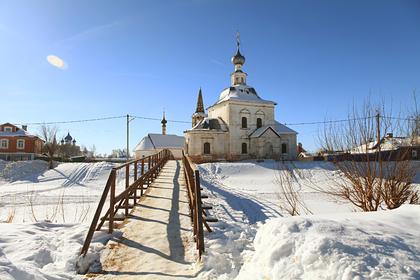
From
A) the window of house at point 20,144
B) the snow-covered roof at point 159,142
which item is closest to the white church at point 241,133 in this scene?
the snow-covered roof at point 159,142

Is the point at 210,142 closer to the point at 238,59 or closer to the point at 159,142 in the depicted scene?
the point at 238,59

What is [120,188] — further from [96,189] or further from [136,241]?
[136,241]

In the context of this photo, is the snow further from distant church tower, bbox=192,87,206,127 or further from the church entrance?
distant church tower, bbox=192,87,206,127

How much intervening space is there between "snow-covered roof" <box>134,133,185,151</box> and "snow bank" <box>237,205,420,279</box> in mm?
43734

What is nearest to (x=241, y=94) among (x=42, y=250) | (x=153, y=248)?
(x=153, y=248)

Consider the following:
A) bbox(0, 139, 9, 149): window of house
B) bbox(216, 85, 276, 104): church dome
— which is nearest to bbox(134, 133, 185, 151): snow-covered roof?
bbox(216, 85, 276, 104): church dome

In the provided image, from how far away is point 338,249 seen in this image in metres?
2.63

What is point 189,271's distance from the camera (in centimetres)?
363

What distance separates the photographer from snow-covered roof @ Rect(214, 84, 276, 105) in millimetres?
34656

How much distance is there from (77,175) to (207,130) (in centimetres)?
1472

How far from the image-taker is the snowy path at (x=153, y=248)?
3625mm

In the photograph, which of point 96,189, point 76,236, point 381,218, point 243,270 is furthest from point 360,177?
point 96,189

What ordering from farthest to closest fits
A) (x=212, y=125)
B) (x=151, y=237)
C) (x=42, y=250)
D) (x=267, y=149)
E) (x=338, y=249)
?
1. (x=212, y=125)
2. (x=267, y=149)
3. (x=151, y=237)
4. (x=42, y=250)
5. (x=338, y=249)

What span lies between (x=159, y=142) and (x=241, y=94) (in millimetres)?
19183
